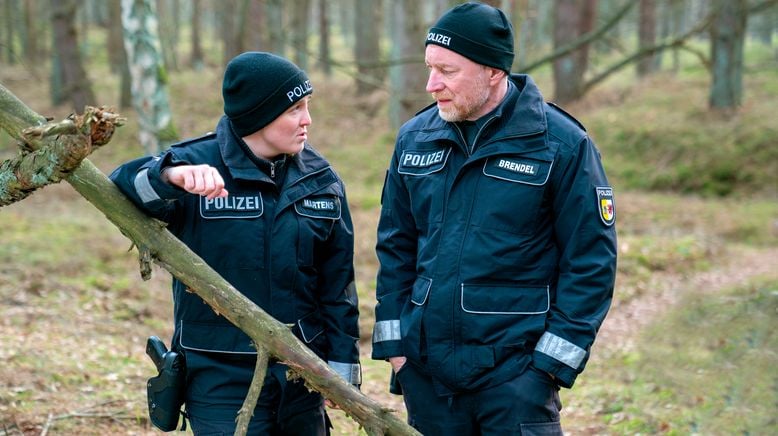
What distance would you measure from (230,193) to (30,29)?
28.5m

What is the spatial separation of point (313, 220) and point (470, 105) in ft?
2.55

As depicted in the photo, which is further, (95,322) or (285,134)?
(95,322)

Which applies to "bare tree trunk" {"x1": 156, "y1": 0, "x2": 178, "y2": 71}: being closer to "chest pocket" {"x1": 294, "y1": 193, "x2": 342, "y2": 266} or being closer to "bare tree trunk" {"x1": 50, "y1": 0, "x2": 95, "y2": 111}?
"bare tree trunk" {"x1": 50, "y1": 0, "x2": 95, "y2": 111}

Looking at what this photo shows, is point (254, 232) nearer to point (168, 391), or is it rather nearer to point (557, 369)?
point (168, 391)

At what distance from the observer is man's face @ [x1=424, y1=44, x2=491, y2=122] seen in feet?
11.0

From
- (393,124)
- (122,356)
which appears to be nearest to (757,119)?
(393,124)

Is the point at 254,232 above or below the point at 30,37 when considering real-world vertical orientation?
above

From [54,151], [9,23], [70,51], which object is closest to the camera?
[54,151]

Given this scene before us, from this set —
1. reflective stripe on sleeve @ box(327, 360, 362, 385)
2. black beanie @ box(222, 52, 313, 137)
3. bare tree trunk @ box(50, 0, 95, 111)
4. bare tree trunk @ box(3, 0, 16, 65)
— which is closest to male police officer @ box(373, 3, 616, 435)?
reflective stripe on sleeve @ box(327, 360, 362, 385)

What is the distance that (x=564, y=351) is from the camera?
124 inches

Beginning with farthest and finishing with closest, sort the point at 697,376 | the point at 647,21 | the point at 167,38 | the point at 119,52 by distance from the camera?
1. the point at 167,38
2. the point at 119,52
3. the point at 647,21
4. the point at 697,376

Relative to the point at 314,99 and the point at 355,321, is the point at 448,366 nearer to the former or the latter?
the point at 355,321

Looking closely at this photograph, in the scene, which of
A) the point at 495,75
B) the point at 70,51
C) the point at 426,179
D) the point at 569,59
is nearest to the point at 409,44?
the point at 569,59

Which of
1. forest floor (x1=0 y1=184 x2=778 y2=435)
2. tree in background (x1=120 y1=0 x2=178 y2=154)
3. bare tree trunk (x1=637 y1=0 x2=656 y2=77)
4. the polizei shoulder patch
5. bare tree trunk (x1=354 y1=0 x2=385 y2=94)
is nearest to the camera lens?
the polizei shoulder patch
